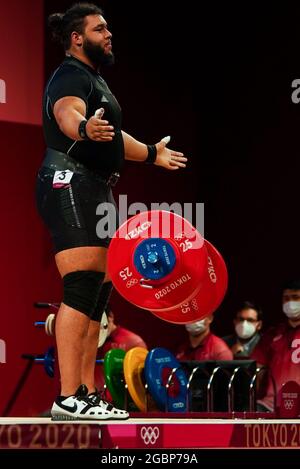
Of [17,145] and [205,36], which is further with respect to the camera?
[205,36]

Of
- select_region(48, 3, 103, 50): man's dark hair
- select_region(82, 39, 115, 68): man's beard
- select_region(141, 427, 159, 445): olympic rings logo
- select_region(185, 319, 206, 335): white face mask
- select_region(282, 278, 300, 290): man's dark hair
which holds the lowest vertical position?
select_region(141, 427, 159, 445): olympic rings logo

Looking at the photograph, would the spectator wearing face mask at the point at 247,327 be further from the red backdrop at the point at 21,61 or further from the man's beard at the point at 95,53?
the man's beard at the point at 95,53

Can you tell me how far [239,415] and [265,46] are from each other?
5393mm

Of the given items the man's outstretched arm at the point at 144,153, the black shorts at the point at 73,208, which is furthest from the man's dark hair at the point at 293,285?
the black shorts at the point at 73,208

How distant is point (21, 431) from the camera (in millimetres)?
3342

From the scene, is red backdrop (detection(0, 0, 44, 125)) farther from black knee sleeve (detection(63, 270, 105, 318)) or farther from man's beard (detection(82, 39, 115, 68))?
black knee sleeve (detection(63, 270, 105, 318))

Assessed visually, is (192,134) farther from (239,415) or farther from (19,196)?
(239,415)

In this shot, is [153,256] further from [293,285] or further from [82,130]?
[293,285]

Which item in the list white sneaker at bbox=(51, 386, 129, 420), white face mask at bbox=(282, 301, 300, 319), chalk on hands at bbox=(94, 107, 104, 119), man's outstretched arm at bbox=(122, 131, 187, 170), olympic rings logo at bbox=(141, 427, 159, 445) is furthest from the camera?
white face mask at bbox=(282, 301, 300, 319)

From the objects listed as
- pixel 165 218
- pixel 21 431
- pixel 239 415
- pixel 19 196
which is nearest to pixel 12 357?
pixel 19 196

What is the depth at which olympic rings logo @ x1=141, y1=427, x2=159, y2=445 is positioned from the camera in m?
3.53

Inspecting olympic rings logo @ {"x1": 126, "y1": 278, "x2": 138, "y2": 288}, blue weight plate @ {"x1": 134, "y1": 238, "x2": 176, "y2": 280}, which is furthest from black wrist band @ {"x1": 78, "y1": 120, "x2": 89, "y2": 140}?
olympic rings logo @ {"x1": 126, "y1": 278, "x2": 138, "y2": 288}

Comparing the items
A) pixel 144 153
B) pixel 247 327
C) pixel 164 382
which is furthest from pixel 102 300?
pixel 247 327

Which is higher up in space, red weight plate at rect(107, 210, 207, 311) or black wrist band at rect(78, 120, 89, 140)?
black wrist band at rect(78, 120, 89, 140)
